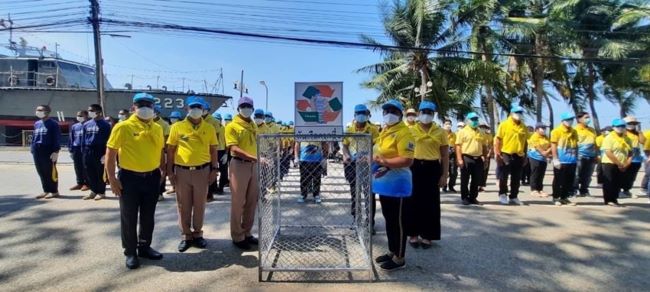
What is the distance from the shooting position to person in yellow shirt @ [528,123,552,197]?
29.1 feet

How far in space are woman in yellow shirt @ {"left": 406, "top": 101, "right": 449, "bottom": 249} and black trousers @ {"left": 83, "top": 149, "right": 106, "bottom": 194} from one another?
18.8 feet

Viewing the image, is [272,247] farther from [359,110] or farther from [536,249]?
[536,249]

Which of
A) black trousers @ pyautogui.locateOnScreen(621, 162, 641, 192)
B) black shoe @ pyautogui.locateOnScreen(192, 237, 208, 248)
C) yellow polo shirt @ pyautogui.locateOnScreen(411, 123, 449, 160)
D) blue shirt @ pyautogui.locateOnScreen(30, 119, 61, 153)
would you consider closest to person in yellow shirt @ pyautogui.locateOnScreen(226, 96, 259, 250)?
black shoe @ pyautogui.locateOnScreen(192, 237, 208, 248)

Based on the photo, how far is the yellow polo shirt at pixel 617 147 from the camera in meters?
7.73

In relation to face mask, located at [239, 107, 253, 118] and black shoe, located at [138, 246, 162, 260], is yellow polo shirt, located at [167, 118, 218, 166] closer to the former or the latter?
face mask, located at [239, 107, 253, 118]

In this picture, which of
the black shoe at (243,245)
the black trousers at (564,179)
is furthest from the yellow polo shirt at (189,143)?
the black trousers at (564,179)

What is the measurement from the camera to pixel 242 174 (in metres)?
4.93

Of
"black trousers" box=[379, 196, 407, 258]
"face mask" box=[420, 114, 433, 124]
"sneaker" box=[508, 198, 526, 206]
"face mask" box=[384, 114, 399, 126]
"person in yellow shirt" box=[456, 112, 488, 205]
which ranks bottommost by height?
"sneaker" box=[508, 198, 526, 206]

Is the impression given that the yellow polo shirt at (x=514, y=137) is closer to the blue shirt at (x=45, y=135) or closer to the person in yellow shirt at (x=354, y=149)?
the person in yellow shirt at (x=354, y=149)

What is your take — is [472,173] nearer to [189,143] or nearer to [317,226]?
[317,226]

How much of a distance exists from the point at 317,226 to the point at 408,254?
1316mm

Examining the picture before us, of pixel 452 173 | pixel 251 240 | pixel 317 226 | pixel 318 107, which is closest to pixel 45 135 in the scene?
pixel 251 240

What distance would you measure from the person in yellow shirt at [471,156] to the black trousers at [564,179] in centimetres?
146

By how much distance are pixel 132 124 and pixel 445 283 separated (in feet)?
11.0
